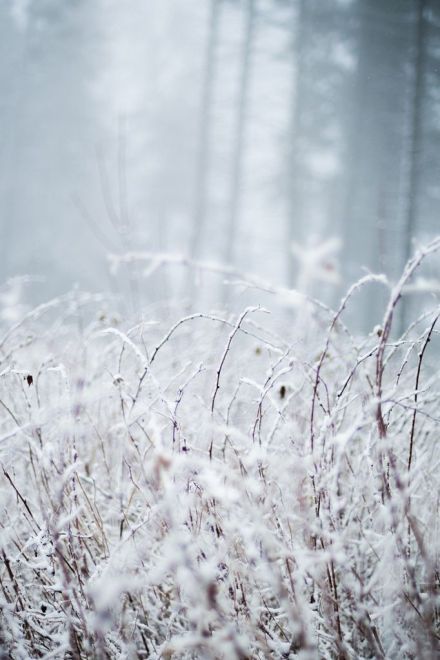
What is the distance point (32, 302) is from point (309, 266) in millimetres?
10311

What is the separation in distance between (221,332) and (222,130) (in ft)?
32.4

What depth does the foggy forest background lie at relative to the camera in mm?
8375

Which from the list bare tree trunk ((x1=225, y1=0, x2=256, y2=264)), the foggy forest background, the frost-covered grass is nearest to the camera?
the frost-covered grass

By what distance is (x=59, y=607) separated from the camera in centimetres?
96

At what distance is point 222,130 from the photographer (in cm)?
1037

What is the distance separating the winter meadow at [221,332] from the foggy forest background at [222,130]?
0.07 m

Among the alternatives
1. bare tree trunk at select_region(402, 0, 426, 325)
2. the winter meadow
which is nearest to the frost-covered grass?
the winter meadow

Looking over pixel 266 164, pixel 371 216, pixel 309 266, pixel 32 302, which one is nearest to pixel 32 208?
pixel 32 302

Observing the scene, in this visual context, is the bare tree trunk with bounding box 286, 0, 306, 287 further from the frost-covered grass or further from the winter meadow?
the frost-covered grass

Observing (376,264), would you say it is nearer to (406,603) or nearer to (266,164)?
(266,164)

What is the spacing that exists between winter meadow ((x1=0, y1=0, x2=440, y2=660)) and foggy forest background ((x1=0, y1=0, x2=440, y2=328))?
7cm

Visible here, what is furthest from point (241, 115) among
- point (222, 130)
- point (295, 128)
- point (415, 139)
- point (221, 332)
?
point (221, 332)

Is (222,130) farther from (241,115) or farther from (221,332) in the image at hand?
(221,332)

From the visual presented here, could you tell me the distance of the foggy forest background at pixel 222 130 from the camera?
838cm
